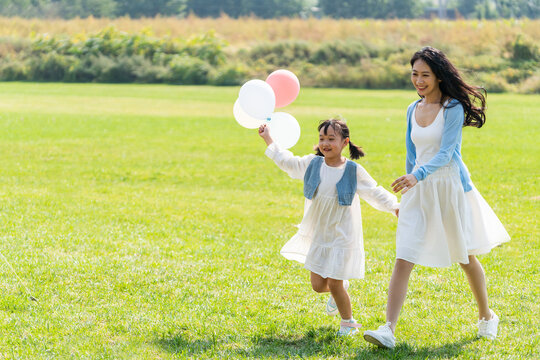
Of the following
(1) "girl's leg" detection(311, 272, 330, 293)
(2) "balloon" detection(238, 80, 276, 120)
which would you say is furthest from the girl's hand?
(2) "balloon" detection(238, 80, 276, 120)

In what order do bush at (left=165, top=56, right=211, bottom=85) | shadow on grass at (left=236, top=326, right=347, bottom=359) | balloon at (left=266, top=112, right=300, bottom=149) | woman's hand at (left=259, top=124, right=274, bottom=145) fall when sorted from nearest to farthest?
shadow on grass at (left=236, top=326, right=347, bottom=359), woman's hand at (left=259, top=124, right=274, bottom=145), balloon at (left=266, top=112, right=300, bottom=149), bush at (left=165, top=56, right=211, bottom=85)

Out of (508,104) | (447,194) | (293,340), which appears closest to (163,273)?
(293,340)

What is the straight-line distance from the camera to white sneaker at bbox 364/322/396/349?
14.8ft

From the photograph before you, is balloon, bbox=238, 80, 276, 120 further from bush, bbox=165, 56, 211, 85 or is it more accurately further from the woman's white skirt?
bush, bbox=165, 56, 211, 85

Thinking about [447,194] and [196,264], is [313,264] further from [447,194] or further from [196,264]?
[196,264]

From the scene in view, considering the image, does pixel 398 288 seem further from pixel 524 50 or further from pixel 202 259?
pixel 524 50

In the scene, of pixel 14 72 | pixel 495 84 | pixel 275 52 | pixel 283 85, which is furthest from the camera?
pixel 275 52

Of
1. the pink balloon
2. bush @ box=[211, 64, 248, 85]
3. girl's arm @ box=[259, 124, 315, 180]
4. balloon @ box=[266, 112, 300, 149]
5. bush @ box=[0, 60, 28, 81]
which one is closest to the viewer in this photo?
girl's arm @ box=[259, 124, 315, 180]

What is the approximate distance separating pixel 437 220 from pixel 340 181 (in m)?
0.68

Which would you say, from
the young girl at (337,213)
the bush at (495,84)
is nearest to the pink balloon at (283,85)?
the young girl at (337,213)

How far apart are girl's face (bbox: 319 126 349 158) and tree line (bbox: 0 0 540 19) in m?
61.6

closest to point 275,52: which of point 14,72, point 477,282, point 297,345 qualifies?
point 14,72

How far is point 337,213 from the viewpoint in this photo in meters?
4.96

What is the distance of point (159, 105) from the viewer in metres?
26.1
